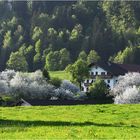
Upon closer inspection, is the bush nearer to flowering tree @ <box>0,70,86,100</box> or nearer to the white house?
flowering tree @ <box>0,70,86,100</box>

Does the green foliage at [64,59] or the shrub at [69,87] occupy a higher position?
the green foliage at [64,59]

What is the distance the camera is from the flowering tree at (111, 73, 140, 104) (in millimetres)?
84062

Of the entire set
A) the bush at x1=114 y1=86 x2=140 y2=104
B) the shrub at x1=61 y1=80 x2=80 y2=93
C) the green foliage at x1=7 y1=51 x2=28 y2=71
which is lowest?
the bush at x1=114 y1=86 x2=140 y2=104

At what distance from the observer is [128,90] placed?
86938 millimetres

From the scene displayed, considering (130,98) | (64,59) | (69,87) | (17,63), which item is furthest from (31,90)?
(64,59)

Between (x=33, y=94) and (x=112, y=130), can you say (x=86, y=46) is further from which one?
(x=112, y=130)

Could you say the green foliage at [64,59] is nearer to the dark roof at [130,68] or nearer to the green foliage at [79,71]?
the dark roof at [130,68]

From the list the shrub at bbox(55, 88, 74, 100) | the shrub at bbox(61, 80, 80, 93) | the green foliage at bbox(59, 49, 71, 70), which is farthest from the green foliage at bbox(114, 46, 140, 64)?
the shrub at bbox(55, 88, 74, 100)

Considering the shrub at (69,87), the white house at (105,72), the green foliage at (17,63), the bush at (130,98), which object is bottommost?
the bush at (130,98)

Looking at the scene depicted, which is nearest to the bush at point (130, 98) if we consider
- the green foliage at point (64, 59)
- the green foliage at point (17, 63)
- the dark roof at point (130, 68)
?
the dark roof at point (130, 68)

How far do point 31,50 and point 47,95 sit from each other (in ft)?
328

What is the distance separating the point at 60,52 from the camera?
18300cm

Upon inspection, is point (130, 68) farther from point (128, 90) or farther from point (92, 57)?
point (128, 90)

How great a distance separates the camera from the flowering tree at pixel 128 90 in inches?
3310
